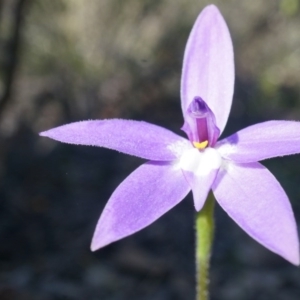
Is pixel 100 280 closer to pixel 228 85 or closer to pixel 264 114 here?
pixel 228 85

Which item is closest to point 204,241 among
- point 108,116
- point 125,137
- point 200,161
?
point 200,161

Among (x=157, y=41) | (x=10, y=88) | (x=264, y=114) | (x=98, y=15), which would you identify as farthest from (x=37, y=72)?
(x=264, y=114)

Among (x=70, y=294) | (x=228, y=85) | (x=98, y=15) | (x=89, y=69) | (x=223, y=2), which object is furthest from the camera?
(x=223, y=2)

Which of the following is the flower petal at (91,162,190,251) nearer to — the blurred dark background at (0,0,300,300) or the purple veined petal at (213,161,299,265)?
the purple veined petal at (213,161,299,265)

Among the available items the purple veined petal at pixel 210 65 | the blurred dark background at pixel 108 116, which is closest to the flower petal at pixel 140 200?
the purple veined petal at pixel 210 65

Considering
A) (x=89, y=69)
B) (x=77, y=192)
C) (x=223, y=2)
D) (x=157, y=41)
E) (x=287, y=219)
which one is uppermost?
(x=223, y=2)

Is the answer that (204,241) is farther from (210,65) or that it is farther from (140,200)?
(210,65)

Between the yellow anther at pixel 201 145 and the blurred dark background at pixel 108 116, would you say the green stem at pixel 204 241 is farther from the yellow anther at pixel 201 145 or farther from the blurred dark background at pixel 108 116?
the blurred dark background at pixel 108 116

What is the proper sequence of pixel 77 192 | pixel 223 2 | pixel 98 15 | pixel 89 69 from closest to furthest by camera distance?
pixel 77 192, pixel 89 69, pixel 98 15, pixel 223 2
